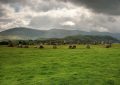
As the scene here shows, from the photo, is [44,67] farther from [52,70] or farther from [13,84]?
[13,84]

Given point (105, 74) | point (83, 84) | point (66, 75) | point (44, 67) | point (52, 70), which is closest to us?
point (83, 84)

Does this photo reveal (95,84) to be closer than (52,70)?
Yes

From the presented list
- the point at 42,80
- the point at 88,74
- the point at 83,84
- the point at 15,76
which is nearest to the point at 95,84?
the point at 83,84

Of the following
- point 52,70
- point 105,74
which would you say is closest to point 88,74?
point 105,74

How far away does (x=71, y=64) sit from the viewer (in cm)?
3600

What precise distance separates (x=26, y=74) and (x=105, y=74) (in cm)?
1062

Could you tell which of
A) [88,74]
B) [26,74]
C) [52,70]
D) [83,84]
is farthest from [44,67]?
[83,84]

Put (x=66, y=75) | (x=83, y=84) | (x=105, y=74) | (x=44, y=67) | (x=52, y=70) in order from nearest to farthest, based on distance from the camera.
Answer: (x=83, y=84) → (x=66, y=75) → (x=105, y=74) → (x=52, y=70) → (x=44, y=67)

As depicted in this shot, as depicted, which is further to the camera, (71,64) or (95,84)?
(71,64)

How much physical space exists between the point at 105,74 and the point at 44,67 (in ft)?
31.2

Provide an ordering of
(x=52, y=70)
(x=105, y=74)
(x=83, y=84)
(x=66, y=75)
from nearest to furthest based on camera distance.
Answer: (x=83, y=84)
(x=66, y=75)
(x=105, y=74)
(x=52, y=70)

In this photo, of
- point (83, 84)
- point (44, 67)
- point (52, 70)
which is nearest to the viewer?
point (83, 84)

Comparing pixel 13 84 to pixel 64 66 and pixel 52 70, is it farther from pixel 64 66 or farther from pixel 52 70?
pixel 64 66

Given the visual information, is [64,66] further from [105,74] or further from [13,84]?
[13,84]
